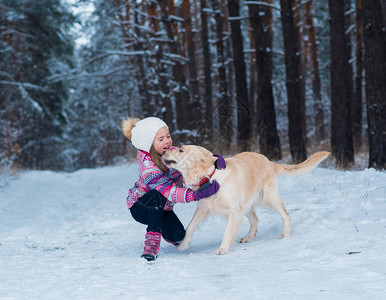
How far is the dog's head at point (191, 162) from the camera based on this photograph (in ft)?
13.1

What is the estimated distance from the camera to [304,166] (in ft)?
15.5

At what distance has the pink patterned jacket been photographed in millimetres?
4027

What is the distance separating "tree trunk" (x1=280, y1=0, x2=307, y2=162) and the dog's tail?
20.7 feet

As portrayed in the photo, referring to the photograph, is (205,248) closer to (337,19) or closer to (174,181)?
(174,181)

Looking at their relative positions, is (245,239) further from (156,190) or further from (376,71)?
(376,71)

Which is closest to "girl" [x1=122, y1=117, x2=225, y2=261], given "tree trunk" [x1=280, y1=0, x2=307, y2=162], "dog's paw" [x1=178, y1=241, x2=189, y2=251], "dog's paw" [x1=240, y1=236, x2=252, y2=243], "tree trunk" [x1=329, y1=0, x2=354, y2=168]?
"dog's paw" [x1=178, y1=241, x2=189, y2=251]

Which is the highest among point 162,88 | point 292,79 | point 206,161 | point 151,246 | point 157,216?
point 162,88

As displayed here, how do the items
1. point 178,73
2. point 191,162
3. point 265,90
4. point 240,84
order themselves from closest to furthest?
point 191,162 → point 265,90 → point 240,84 → point 178,73

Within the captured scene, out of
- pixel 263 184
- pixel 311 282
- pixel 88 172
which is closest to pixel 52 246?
pixel 263 184

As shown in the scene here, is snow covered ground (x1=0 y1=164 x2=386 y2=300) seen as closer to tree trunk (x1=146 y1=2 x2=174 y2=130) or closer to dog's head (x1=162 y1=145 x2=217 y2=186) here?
dog's head (x1=162 y1=145 x2=217 y2=186)

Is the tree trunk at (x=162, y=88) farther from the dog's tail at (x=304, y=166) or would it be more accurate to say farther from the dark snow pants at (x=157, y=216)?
the dark snow pants at (x=157, y=216)

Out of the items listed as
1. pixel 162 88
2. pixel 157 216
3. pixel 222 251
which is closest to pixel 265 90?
pixel 162 88

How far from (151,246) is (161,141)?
1030mm

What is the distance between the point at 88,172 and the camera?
17.6 metres
